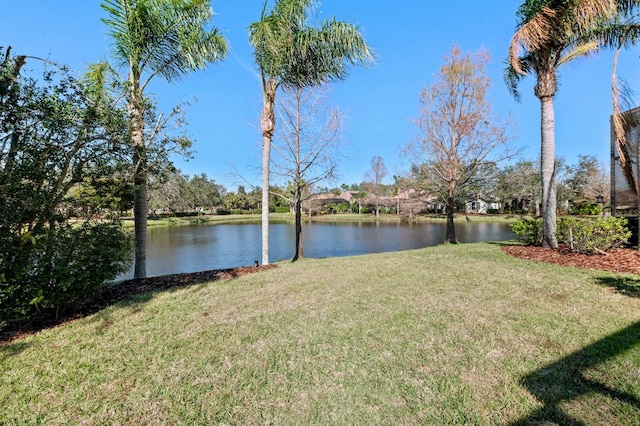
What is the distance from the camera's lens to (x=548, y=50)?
7.15m

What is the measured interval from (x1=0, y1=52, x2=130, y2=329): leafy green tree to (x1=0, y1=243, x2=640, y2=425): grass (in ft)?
1.62

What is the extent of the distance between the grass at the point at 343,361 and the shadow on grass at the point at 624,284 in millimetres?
61

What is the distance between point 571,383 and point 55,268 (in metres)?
5.14

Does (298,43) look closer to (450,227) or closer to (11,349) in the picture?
(11,349)

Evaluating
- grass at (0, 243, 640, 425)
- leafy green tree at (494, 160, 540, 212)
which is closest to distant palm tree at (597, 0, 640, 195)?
grass at (0, 243, 640, 425)

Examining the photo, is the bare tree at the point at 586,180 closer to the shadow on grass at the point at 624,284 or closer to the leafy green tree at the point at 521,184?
the leafy green tree at the point at 521,184

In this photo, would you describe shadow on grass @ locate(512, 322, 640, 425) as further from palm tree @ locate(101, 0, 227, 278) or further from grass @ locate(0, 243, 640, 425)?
palm tree @ locate(101, 0, 227, 278)

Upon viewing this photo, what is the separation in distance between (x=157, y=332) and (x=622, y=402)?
395 cm

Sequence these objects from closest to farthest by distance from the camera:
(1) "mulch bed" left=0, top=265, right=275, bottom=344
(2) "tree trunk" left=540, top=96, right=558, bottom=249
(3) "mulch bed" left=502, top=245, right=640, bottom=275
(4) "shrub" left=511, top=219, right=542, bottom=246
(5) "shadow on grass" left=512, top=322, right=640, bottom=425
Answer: (5) "shadow on grass" left=512, top=322, right=640, bottom=425 < (1) "mulch bed" left=0, top=265, right=275, bottom=344 < (3) "mulch bed" left=502, top=245, right=640, bottom=275 < (2) "tree trunk" left=540, top=96, right=558, bottom=249 < (4) "shrub" left=511, top=219, right=542, bottom=246

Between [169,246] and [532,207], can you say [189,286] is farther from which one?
[532,207]

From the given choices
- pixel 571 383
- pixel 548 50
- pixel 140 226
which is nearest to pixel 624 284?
pixel 571 383

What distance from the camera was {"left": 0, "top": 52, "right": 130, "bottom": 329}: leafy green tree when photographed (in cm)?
315

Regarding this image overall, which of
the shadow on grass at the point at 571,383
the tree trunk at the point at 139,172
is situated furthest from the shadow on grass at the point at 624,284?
the tree trunk at the point at 139,172

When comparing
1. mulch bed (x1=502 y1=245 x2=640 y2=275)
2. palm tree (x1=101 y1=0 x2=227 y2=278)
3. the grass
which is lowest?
the grass
